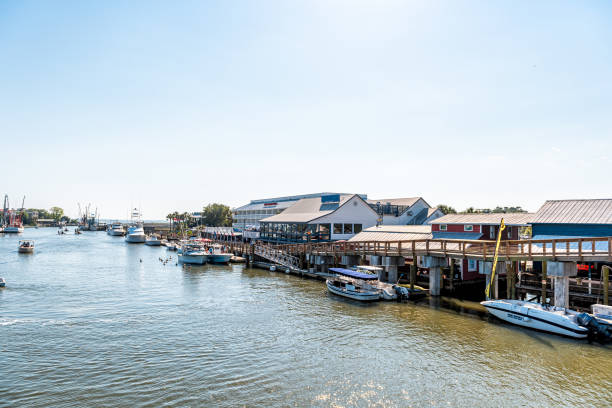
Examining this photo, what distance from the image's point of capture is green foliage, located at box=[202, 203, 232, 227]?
16275cm

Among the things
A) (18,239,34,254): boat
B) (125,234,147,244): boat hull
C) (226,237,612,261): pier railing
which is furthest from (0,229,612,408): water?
(125,234,147,244): boat hull

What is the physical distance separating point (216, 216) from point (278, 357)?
5827 inches

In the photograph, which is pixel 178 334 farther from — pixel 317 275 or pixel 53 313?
pixel 317 275

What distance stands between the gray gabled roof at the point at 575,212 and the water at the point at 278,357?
13.3m

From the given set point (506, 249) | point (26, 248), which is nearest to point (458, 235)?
point (506, 249)

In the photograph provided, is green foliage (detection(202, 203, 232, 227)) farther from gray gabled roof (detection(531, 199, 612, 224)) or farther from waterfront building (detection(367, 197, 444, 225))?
gray gabled roof (detection(531, 199, 612, 224))

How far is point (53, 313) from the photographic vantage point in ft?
96.2

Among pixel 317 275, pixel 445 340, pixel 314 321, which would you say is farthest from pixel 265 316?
pixel 317 275

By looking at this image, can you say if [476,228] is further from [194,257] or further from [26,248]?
[26,248]

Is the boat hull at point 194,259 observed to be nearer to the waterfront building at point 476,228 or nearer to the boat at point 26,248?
the waterfront building at point 476,228

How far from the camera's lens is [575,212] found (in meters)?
33.5

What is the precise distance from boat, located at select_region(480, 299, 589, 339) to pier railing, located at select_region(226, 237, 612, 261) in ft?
13.2

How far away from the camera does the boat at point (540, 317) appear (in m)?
22.8

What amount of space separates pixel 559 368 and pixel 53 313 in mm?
34846
